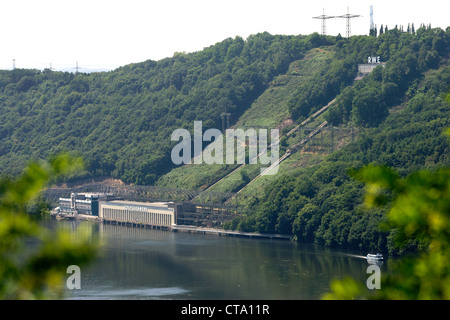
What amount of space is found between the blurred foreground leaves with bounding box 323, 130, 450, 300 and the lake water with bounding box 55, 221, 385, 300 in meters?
21.5

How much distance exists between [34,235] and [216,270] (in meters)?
32.2

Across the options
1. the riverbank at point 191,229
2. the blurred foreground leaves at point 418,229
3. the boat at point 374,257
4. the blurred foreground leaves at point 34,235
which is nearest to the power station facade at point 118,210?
the riverbank at point 191,229

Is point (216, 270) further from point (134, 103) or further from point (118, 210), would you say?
point (134, 103)

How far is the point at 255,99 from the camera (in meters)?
75.5

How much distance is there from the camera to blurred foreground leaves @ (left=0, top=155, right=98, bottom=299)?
499cm

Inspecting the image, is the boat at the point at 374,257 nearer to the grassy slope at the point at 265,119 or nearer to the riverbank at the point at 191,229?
the riverbank at the point at 191,229

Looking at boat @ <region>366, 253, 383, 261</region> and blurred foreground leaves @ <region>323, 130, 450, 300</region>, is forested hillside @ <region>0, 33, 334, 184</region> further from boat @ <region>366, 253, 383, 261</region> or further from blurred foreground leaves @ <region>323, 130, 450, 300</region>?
blurred foreground leaves @ <region>323, 130, 450, 300</region>

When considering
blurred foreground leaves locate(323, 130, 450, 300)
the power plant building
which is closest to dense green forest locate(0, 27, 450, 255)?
the power plant building

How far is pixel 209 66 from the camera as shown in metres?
84.1

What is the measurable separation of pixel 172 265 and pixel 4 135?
5048cm

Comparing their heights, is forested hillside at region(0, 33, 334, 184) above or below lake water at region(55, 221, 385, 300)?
above

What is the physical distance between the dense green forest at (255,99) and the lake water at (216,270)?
9.32 ft

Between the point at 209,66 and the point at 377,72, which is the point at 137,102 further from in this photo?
the point at 377,72
